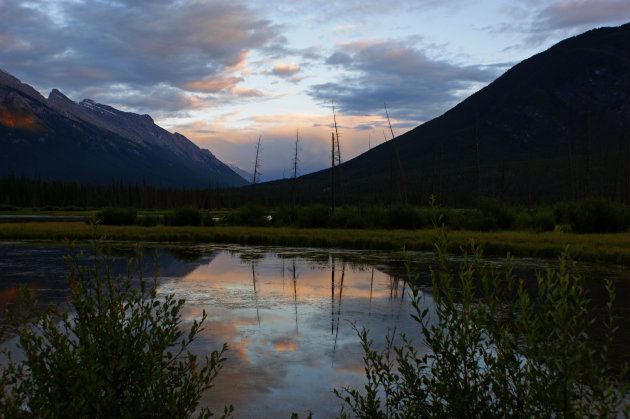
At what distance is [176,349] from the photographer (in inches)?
350

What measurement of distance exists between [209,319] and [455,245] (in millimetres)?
16777

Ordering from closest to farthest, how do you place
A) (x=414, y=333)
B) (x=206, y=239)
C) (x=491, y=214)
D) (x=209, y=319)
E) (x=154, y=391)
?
(x=154, y=391) → (x=414, y=333) → (x=209, y=319) → (x=206, y=239) → (x=491, y=214)

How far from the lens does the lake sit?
23.1 feet

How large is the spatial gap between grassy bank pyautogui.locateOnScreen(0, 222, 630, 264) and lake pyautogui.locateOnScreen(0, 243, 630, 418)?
223 cm

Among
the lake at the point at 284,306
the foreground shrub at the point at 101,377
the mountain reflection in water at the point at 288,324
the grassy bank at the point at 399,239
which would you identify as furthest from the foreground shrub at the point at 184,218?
the foreground shrub at the point at 101,377

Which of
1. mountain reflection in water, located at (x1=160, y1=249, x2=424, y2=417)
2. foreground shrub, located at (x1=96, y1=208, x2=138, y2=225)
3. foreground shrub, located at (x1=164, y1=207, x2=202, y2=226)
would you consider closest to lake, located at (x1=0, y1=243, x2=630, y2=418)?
mountain reflection in water, located at (x1=160, y1=249, x2=424, y2=417)

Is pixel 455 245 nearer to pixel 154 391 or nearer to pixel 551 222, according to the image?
pixel 551 222

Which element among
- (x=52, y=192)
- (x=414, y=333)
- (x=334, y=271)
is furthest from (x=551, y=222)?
(x=52, y=192)

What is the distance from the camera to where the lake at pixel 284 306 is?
703cm

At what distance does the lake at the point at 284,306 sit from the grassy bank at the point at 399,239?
7.32ft

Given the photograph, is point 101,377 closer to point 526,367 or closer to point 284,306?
point 526,367

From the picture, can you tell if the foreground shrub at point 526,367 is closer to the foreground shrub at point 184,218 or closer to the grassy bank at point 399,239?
the grassy bank at point 399,239

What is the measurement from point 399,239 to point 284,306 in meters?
17.2

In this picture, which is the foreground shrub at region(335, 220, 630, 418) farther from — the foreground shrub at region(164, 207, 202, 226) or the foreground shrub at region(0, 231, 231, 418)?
the foreground shrub at region(164, 207, 202, 226)
